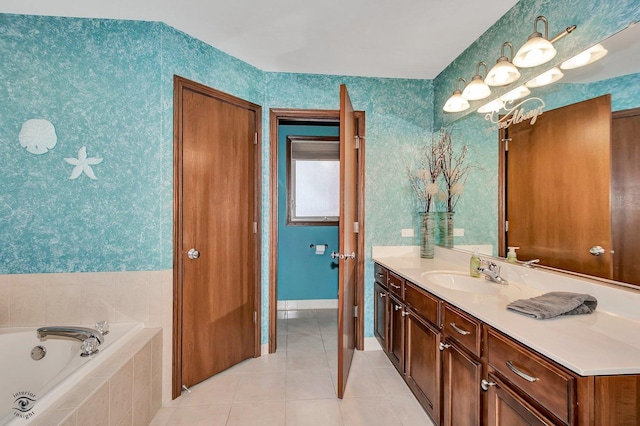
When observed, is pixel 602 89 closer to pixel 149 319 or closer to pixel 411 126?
pixel 411 126

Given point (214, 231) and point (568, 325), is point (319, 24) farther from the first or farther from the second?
point (568, 325)

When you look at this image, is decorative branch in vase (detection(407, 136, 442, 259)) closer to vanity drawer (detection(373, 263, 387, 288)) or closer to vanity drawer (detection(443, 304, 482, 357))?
vanity drawer (detection(373, 263, 387, 288))

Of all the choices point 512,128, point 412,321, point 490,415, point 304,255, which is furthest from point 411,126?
point 490,415

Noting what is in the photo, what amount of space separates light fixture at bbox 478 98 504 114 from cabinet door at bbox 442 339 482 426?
1.53 m

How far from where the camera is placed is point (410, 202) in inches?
107

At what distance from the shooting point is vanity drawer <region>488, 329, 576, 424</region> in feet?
2.80

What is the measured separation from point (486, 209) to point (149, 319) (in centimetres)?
245

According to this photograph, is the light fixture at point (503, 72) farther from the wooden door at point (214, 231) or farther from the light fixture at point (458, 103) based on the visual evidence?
the wooden door at point (214, 231)

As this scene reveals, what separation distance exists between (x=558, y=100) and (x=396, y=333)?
1759 millimetres

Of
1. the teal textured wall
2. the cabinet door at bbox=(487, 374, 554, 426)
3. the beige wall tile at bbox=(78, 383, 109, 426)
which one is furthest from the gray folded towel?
the teal textured wall

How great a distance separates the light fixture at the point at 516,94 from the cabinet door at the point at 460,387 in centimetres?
148

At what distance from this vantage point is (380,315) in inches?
98.2

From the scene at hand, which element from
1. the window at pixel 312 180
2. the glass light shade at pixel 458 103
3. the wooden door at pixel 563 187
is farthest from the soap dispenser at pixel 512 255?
the window at pixel 312 180

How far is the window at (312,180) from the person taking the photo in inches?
145
